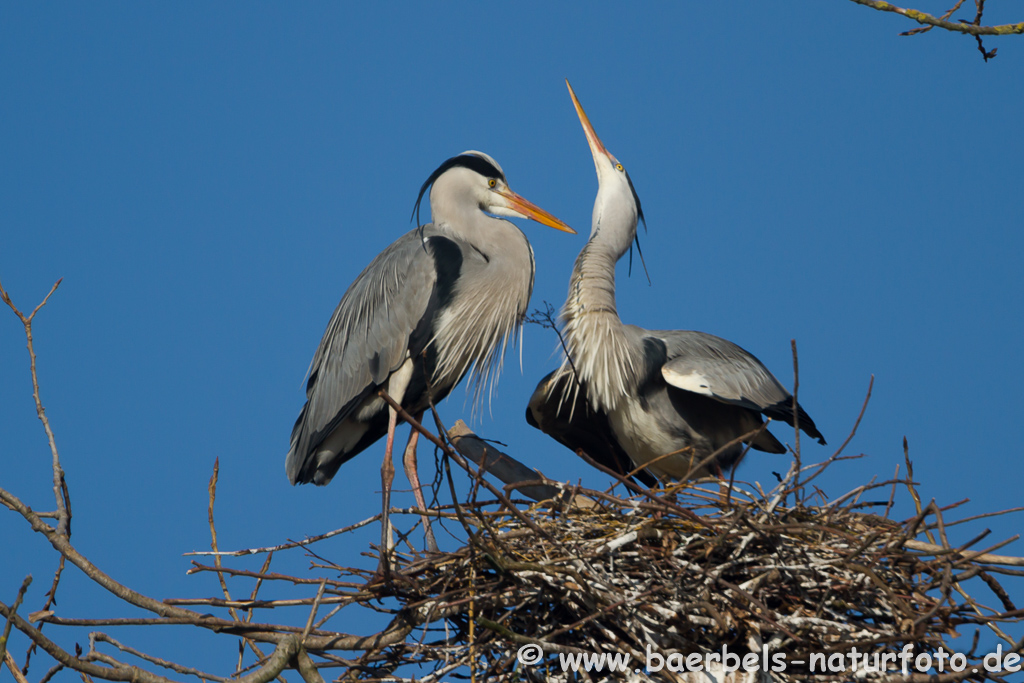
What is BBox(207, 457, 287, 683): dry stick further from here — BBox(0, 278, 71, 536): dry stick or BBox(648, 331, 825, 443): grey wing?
BBox(648, 331, 825, 443): grey wing

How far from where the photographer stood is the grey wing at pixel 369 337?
14.6 ft

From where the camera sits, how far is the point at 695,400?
4723 millimetres

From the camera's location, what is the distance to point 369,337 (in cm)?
454

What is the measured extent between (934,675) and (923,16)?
168 centimetres

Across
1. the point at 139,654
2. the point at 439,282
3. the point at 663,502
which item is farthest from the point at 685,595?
the point at 439,282

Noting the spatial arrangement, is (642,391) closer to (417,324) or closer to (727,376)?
(727,376)

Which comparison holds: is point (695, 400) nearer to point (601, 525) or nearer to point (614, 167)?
point (614, 167)

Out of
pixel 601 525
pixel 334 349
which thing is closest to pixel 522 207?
pixel 334 349

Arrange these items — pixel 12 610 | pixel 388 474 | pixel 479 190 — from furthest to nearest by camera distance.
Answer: pixel 479 190 → pixel 388 474 → pixel 12 610

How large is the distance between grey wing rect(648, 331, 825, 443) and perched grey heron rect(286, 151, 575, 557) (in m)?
0.77

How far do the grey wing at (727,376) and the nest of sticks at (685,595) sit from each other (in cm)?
130

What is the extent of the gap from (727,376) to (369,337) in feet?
5.23

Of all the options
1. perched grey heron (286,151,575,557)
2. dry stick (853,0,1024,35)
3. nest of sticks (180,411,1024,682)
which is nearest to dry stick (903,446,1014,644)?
nest of sticks (180,411,1024,682)

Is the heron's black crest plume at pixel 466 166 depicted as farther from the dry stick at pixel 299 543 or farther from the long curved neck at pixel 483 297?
the dry stick at pixel 299 543
